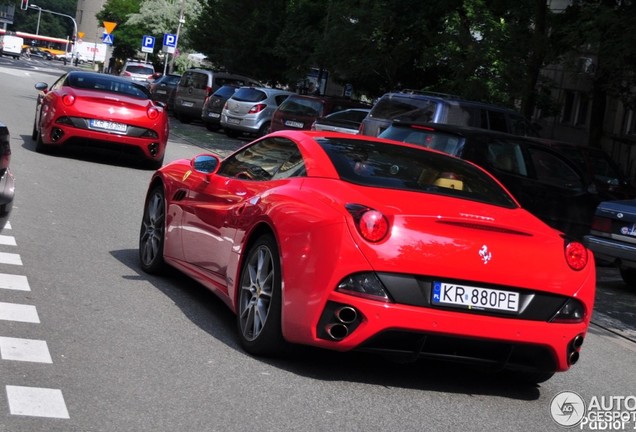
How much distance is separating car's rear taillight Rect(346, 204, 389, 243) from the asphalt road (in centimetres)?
82

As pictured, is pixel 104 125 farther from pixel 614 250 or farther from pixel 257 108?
pixel 257 108

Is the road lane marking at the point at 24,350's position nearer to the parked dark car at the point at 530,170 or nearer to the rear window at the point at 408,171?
the rear window at the point at 408,171

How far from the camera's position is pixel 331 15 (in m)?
40.9

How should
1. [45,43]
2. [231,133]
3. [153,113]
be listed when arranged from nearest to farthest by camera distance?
[153,113] → [231,133] → [45,43]

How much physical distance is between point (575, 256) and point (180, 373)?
2.25 meters

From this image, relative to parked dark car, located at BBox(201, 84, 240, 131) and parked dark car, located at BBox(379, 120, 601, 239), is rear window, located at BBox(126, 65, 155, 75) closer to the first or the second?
parked dark car, located at BBox(201, 84, 240, 131)

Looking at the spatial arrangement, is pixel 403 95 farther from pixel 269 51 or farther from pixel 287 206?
pixel 269 51

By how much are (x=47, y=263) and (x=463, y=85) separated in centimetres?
2121

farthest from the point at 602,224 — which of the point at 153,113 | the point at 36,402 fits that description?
the point at 36,402

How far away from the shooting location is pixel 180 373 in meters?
6.54

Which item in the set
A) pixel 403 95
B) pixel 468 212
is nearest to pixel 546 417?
pixel 468 212

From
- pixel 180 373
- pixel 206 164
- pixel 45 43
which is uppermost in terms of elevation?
pixel 206 164

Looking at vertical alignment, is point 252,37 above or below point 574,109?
above

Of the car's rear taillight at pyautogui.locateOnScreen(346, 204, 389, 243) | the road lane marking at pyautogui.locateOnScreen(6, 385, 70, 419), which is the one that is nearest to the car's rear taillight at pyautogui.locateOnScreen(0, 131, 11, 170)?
the road lane marking at pyautogui.locateOnScreen(6, 385, 70, 419)
